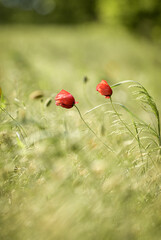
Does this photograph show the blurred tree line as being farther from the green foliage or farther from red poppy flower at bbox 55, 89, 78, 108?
red poppy flower at bbox 55, 89, 78, 108

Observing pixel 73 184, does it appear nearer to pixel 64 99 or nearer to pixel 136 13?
pixel 64 99

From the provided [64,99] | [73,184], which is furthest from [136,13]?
[73,184]

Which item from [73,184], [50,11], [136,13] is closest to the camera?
[73,184]

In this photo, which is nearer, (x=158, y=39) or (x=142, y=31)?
(x=158, y=39)

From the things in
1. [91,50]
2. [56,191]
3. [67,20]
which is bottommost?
[67,20]

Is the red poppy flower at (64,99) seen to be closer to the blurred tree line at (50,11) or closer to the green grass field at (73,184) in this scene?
the green grass field at (73,184)

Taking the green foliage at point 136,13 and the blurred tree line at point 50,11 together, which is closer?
the green foliage at point 136,13

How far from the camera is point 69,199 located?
85 cm

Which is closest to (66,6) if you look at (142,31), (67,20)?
(67,20)

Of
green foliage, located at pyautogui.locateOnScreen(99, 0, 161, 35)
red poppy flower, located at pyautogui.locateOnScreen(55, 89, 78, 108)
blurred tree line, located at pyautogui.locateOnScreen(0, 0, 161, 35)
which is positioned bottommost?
blurred tree line, located at pyautogui.locateOnScreen(0, 0, 161, 35)

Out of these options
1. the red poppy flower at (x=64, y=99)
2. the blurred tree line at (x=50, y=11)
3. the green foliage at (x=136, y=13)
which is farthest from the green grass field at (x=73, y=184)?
the blurred tree line at (x=50, y=11)

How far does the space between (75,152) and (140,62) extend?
13.6 ft

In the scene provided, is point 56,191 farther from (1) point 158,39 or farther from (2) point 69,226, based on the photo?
(1) point 158,39

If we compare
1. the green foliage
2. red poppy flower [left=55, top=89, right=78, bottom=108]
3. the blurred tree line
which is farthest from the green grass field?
the blurred tree line
